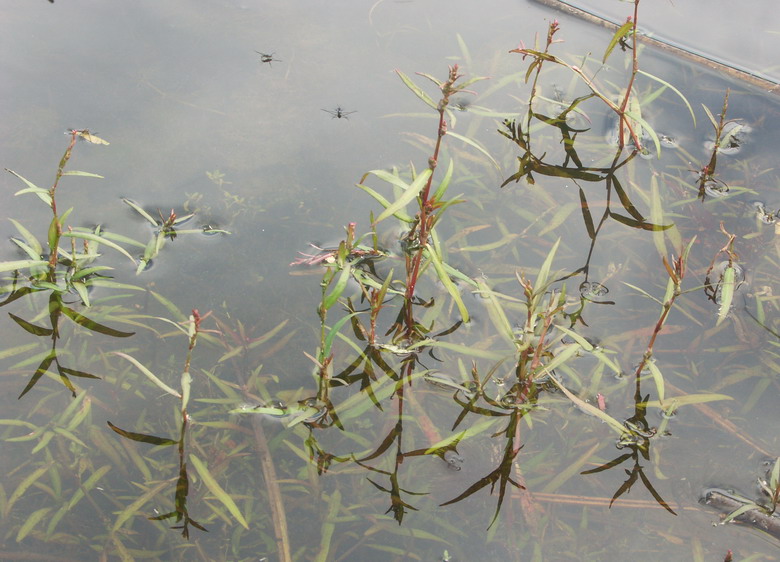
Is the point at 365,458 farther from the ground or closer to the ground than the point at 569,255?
closer to the ground

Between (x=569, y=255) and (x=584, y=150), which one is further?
(x=584, y=150)

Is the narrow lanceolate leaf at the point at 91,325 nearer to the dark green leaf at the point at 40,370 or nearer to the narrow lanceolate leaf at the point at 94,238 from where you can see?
the dark green leaf at the point at 40,370

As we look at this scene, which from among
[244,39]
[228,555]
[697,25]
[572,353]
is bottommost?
[228,555]

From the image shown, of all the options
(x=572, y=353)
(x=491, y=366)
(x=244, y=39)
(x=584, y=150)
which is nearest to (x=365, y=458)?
(x=491, y=366)

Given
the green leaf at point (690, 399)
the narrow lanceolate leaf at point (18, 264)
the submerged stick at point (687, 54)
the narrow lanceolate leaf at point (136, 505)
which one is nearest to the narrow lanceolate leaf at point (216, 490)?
the narrow lanceolate leaf at point (136, 505)

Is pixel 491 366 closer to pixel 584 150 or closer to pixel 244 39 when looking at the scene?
pixel 584 150
